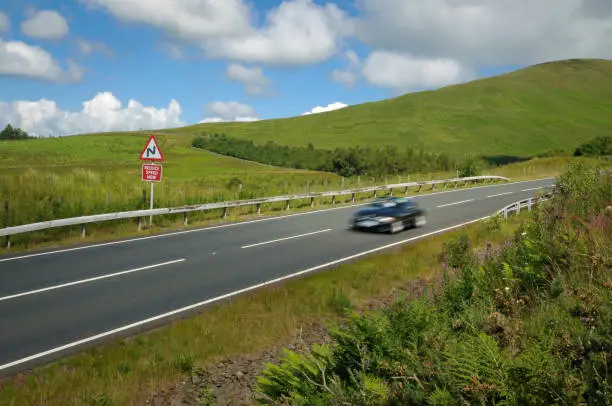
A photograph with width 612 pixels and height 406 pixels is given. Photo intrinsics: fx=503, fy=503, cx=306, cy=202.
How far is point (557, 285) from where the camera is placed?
5.61 m

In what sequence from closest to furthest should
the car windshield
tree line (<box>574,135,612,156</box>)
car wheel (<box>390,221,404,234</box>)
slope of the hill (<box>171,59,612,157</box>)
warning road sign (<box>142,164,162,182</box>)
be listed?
warning road sign (<box>142,164,162,182</box>) → car wheel (<box>390,221,404,234</box>) → the car windshield → tree line (<box>574,135,612,156</box>) → slope of the hill (<box>171,59,612,157</box>)

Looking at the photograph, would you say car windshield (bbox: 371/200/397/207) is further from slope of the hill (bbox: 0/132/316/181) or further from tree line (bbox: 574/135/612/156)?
tree line (bbox: 574/135/612/156)

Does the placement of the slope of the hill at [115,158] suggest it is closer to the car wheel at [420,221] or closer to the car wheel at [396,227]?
the car wheel at [420,221]

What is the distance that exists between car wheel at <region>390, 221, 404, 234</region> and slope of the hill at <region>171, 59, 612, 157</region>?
8552 cm

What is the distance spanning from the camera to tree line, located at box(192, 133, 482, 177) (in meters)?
68.9

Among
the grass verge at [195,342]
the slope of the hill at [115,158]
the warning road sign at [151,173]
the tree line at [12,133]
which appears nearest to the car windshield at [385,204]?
the grass verge at [195,342]

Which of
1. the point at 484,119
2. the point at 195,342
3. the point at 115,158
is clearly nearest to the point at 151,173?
the point at 195,342

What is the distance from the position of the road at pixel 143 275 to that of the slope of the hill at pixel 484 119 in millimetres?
88913

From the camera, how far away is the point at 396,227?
18672mm

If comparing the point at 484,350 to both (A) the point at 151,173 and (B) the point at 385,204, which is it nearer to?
(B) the point at 385,204

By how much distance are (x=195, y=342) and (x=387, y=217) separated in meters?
12.1

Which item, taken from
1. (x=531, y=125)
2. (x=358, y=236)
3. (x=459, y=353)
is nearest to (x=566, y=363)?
(x=459, y=353)

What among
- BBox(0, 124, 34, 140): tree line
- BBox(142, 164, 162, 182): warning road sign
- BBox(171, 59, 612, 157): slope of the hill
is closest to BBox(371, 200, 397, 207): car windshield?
BBox(142, 164, 162, 182): warning road sign

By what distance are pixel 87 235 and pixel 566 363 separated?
15850mm
